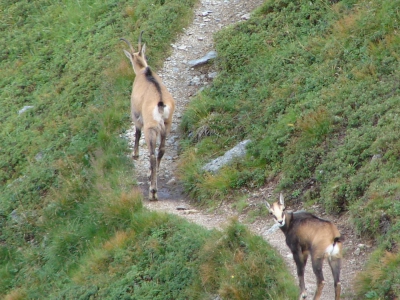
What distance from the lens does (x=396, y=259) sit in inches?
335

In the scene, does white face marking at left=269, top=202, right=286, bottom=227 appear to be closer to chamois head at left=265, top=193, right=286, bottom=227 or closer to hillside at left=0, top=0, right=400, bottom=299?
chamois head at left=265, top=193, right=286, bottom=227

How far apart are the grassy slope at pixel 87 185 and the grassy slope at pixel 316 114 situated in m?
1.55

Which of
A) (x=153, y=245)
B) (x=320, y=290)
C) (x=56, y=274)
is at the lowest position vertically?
(x=56, y=274)

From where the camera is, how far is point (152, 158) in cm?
1240

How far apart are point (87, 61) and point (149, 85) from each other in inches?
221

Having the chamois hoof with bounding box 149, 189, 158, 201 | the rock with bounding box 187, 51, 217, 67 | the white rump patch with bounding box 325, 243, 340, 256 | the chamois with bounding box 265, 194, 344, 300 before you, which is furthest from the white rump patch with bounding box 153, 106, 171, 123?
the white rump patch with bounding box 325, 243, 340, 256

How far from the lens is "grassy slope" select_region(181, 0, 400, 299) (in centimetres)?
1018

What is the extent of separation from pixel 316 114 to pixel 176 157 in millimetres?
3374

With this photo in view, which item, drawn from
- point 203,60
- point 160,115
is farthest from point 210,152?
point 203,60

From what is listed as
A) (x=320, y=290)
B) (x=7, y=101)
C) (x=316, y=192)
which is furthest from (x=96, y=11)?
(x=320, y=290)

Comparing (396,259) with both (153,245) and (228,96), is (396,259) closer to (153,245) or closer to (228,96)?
(153,245)

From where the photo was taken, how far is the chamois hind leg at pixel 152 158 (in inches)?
488

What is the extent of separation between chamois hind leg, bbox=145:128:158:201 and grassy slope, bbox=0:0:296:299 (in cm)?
48

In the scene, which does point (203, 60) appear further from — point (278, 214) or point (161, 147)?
point (278, 214)
